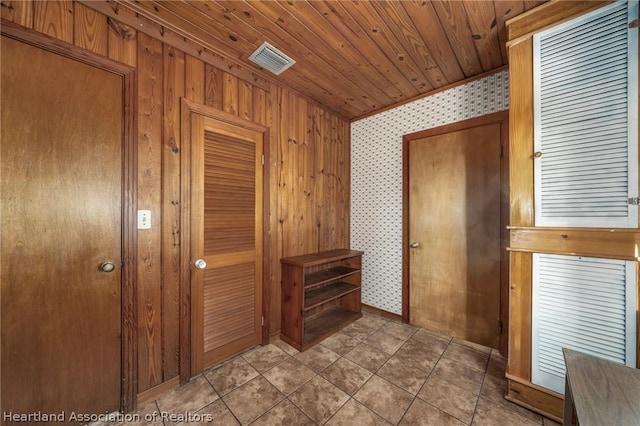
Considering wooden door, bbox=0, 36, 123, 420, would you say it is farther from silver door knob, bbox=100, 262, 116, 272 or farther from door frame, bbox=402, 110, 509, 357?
door frame, bbox=402, 110, 509, 357

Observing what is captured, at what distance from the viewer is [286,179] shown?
2451mm

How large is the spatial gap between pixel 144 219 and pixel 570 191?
8.84ft

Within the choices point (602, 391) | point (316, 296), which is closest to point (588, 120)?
point (602, 391)

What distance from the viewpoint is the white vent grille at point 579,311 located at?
1.22 metres

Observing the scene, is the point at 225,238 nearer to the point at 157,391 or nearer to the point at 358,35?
the point at 157,391

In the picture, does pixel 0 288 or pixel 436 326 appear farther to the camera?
pixel 436 326

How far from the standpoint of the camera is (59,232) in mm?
1268

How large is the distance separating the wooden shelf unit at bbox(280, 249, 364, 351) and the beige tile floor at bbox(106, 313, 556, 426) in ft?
0.53

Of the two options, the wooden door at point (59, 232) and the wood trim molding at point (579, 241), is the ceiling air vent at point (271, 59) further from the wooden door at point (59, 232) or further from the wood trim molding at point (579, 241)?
the wood trim molding at point (579, 241)

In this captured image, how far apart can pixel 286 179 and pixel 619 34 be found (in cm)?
241

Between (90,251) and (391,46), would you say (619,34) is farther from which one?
(90,251)

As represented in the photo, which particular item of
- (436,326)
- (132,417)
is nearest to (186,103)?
(132,417)

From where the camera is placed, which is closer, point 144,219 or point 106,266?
point 106,266

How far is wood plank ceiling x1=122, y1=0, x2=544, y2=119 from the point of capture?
1.48m
